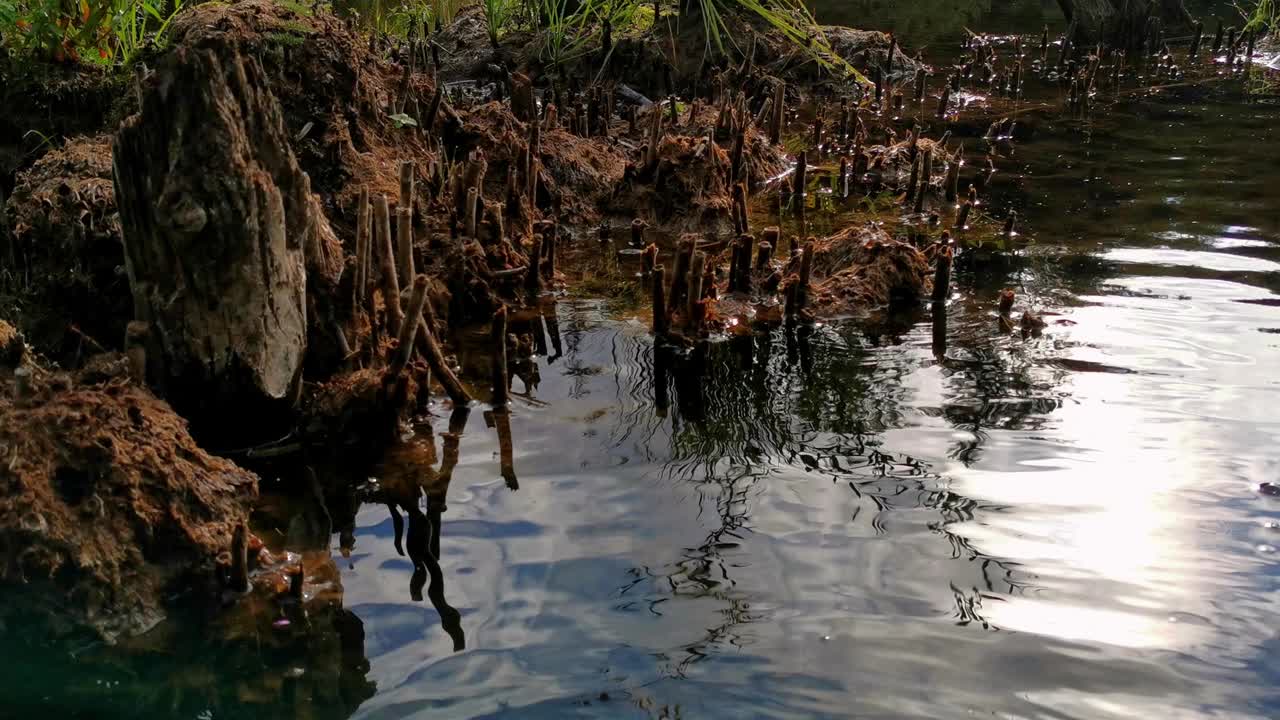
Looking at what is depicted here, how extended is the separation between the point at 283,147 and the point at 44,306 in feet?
5.78

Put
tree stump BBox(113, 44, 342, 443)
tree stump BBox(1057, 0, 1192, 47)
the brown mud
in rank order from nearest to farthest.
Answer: the brown mud < tree stump BBox(113, 44, 342, 443) < tree stump BBox(1057, 0, 1192, 47)

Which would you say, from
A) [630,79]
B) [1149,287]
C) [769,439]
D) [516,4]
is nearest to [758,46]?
[630,79]

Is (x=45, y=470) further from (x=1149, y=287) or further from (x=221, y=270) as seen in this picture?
(x=1149, y=287)

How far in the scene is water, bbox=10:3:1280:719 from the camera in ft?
12.1

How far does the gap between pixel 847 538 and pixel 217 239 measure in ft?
9.57

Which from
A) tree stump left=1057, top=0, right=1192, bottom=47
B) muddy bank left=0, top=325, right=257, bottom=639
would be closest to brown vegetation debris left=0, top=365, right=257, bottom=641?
muddy bank left=0, top=325, right=257, bottom=639

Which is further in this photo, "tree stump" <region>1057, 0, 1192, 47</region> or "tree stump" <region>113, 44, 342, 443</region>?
"tree stump" <region>1057, 0, 1192, 47</region>

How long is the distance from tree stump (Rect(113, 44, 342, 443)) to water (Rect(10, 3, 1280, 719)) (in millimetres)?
861

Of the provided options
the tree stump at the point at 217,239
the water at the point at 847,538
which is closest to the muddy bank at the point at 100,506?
the water at the point at 847,538

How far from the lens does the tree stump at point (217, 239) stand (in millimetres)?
4582

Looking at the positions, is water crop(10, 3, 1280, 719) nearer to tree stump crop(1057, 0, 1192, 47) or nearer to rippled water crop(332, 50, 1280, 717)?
rippled water crop(332, 50, 1280, 717)

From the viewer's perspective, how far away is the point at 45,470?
393cm

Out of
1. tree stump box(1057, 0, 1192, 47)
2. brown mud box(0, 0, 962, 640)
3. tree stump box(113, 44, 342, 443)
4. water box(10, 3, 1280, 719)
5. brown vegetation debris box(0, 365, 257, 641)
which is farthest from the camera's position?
tree stump box(1057, 0, 1192, 47)

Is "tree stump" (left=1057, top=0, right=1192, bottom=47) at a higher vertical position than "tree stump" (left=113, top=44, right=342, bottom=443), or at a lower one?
higher
